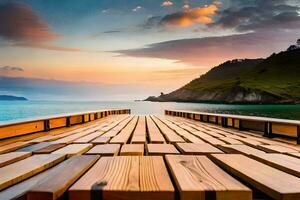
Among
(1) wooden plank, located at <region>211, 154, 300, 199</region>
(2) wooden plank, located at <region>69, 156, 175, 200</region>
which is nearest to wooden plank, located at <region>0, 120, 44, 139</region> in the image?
(2) wooden plank, located at <region>69, 156, 175, 200</region>

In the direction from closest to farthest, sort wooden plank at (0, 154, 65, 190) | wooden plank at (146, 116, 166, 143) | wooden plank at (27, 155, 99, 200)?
wooden plank at (27, 155, 99, 200), wooden plank at (0, 154, 65, 190), wooden plank at (146, 116, 166, 143)

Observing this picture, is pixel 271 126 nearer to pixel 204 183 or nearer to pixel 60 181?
pixel 204 183

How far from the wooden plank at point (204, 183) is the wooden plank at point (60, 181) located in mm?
603

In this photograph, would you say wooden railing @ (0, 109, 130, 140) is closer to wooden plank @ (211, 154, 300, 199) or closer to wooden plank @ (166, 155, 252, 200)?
wooden plank @ (166, 155, 252, 200)

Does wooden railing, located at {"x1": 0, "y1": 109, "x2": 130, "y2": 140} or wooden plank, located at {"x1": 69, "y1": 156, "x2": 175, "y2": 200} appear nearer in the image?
wooden plank, located at {"x1": 69, "y1": 156, "x2": 175, "y2": 200}

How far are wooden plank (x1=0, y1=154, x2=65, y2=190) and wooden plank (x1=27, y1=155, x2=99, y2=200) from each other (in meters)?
0.26

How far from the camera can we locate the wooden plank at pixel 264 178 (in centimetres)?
131

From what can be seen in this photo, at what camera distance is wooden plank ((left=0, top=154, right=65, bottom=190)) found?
176cm

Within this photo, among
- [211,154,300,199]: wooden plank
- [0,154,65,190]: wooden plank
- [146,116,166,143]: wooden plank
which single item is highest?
[211,154,300,199]: wooden plank

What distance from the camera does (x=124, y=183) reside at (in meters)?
1.41

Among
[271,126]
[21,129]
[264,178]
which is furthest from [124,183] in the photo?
[271,126]

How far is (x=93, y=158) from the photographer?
2.22 m

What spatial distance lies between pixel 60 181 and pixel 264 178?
121 cm

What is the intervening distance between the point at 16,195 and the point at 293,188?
153 cm
